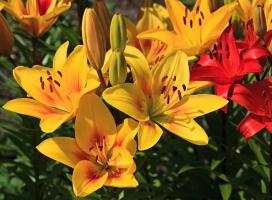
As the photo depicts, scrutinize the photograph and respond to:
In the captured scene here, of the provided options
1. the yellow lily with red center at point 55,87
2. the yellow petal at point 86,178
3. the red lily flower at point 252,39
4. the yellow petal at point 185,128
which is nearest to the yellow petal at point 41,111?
the yellow lily with red center at point 55,87

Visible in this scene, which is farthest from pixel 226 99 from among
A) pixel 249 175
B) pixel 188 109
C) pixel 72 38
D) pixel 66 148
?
pixel 72 38

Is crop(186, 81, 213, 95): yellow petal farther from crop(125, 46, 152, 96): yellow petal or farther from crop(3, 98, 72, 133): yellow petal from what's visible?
crop(3, 98, 72, 133): yellow petal

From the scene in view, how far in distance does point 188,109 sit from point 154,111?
0.27ft

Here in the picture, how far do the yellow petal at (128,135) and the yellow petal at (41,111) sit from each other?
12 cm

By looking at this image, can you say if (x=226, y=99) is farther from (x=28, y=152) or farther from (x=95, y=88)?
(x=28, y=152)

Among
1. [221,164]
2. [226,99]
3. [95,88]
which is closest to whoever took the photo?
[95,88]

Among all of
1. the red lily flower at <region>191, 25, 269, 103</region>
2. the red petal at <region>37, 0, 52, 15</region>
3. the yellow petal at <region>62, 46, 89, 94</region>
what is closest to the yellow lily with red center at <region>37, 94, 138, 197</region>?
the yellow petal at <region>62, 46, 89, 94</region>

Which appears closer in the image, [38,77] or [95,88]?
[95,88]

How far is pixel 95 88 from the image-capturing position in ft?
4.47

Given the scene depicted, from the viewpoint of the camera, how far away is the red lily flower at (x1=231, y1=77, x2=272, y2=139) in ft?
4.92

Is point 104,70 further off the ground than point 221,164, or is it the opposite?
point 104,70

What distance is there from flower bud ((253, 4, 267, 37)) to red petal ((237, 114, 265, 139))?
0.22 metres

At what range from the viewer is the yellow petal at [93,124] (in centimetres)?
138

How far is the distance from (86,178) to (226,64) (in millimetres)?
486
